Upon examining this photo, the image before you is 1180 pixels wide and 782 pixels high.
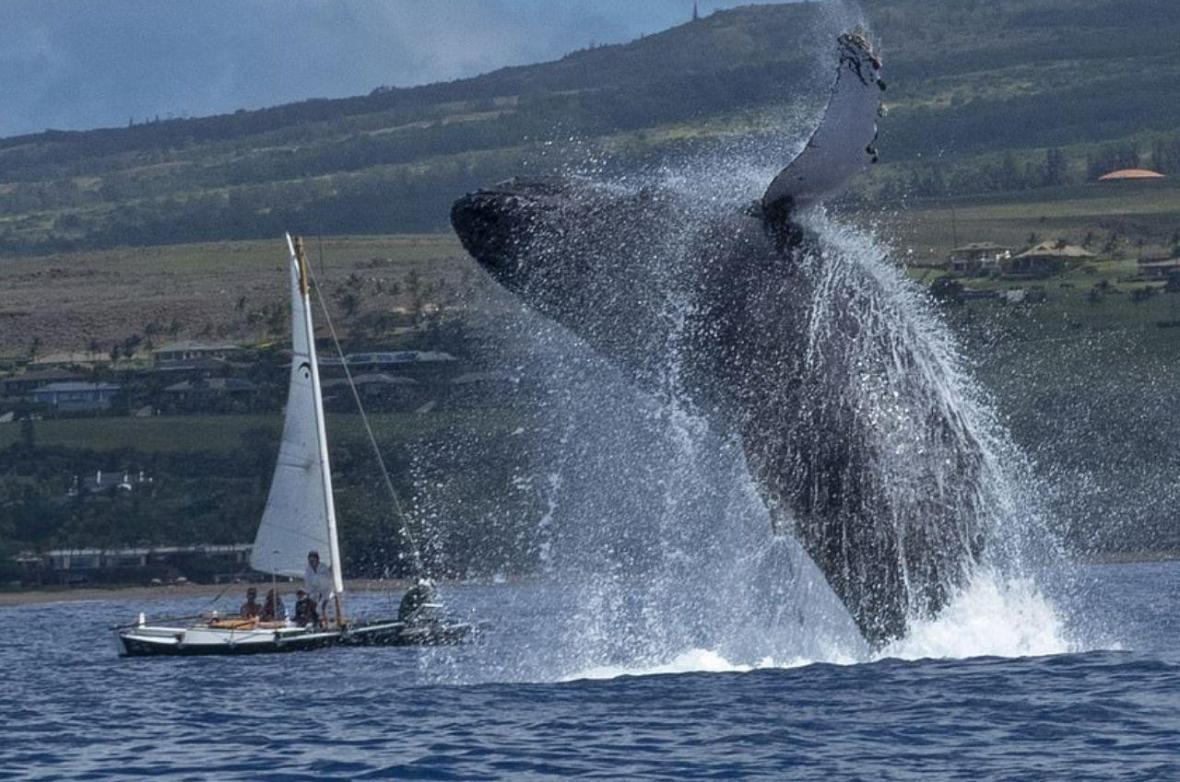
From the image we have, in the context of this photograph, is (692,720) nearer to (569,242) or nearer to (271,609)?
(569,242)

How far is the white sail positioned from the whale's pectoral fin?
23.1 m

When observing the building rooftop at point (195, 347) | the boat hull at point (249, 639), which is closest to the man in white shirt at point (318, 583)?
the boat hull at point (249, 639)

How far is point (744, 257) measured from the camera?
630 inches

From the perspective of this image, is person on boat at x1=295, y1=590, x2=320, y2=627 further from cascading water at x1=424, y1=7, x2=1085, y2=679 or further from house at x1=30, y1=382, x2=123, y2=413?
house at x1=30, y1=382, x2=123, y2=413

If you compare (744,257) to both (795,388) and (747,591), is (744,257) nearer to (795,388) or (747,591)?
(795,388)

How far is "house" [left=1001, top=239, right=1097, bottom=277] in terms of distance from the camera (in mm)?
91600

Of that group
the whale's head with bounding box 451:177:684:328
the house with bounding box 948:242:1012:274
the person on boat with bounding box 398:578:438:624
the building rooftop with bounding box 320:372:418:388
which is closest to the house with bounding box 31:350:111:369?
the building rooftop with bounding box 320:372:418:388

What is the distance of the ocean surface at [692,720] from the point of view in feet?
48.4

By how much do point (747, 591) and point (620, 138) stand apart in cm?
12308

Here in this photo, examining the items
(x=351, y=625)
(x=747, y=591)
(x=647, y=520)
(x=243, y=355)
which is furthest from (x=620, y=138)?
(x=747, y=591)

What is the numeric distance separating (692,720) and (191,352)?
89.4 m

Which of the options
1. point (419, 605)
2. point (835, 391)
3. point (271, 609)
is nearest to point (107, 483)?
point (271, 609)

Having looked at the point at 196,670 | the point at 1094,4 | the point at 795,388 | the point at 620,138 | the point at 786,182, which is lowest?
the point at 196,670

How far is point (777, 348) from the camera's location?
16.0 m
